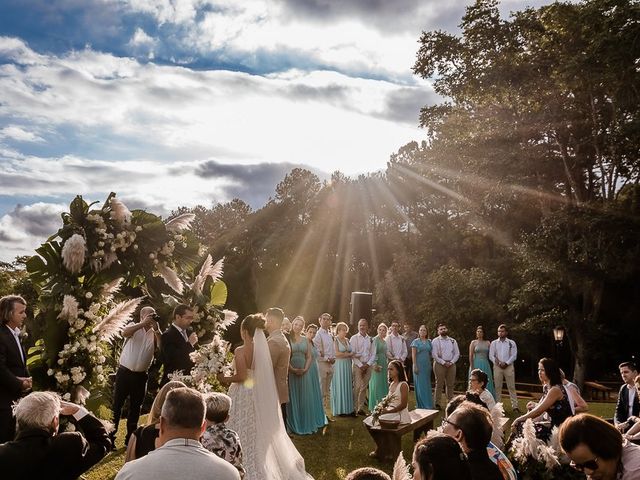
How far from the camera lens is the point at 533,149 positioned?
22.5 meters

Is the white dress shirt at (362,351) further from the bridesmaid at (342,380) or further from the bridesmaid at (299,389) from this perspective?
the bridesmaid at (299,389)

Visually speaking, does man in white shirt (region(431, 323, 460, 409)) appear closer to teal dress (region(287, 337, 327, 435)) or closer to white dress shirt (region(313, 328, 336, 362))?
white dress shirt (region(313, 328, 336, 362))

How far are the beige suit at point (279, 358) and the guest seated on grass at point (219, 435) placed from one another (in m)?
3.55

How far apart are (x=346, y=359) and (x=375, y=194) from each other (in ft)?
97.0

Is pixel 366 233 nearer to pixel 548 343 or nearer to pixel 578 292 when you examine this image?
pixel 548 343

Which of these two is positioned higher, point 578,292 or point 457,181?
point 457,181

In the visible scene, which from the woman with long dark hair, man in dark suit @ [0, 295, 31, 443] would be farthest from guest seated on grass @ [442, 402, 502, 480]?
man in dark suit @ [0, 295, 31, 443]

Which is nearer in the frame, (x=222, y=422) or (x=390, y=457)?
(x=222, y=422)

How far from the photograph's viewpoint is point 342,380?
13.6 metres

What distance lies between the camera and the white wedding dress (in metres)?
7.42

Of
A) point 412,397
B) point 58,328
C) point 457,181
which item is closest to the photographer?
point 58,328

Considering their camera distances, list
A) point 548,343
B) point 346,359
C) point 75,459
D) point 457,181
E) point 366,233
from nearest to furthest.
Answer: point 75,459 → point 346,359 → point 457,181 → point 548,343 → point 366,233

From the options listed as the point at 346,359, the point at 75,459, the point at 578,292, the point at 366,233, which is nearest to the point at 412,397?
the point at 346,359

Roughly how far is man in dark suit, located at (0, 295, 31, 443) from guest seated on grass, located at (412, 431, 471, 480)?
14.3 feet
